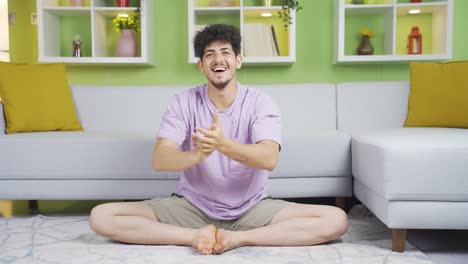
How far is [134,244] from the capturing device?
2.08 metres

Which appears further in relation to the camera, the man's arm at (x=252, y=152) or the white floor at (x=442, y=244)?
the white floor at (x=442, y=244)

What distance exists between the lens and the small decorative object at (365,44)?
372 centimetres

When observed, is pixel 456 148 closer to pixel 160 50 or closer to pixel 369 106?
pixel 369 106

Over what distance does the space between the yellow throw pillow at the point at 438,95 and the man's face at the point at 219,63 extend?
141 centimetres

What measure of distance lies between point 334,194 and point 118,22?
2137 mm

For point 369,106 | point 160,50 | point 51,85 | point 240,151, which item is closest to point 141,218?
point 240,151

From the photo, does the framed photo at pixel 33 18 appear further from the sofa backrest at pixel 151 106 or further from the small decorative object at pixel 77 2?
the sofa backrest at pixel 151 106

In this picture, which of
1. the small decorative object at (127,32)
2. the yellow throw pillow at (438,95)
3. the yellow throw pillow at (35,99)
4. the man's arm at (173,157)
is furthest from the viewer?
the small decorative object at (127,32)

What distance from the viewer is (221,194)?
2051 mm

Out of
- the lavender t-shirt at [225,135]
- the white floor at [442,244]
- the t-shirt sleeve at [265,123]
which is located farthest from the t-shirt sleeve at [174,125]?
the white floor at [442,244]

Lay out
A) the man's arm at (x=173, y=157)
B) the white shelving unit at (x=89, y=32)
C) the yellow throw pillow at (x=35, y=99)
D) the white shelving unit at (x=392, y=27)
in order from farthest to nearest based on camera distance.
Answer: the white shelving unit at (x=89, y=32)
the white shelving unit at (x=392, y=27)
the yellow throw pillow at (x=35, y=99)
the man's arm at (x=173, y=157)

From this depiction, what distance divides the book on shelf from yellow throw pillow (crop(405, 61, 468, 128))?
1.08 meters

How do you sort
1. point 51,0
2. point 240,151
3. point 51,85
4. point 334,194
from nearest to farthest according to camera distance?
point 240,151 → point 334,194 → point 51,85 → point 51,0

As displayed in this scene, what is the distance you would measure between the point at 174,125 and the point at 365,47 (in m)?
2.16
